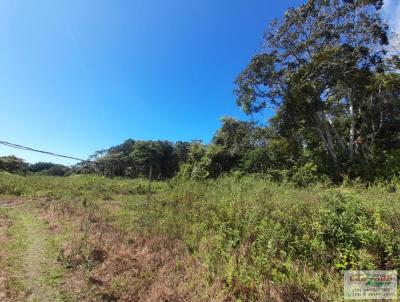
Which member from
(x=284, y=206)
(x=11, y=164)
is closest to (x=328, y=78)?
(x=284, y=206)

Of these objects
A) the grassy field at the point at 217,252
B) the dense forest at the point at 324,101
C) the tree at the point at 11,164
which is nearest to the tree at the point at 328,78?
the dense forest at the point at 324,101

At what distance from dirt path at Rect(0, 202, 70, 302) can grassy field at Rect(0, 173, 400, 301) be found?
0.05 feet

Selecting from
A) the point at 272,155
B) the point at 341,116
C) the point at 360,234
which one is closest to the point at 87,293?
the point at 360,234

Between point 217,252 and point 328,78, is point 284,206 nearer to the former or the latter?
point 217,252

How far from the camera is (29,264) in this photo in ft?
14.6

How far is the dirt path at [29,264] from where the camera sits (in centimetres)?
364

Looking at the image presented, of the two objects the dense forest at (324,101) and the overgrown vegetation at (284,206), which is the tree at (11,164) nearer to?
the overgrown vegetation at (284,206)

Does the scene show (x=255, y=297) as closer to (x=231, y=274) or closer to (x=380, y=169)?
(x=231, y=274)

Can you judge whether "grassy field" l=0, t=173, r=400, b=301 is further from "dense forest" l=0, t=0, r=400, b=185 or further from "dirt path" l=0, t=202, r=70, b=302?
"dense forest" l=0, t=0, r=400, b=185

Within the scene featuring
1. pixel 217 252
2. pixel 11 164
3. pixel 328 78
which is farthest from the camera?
pixel 11 164

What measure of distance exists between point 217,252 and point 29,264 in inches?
134

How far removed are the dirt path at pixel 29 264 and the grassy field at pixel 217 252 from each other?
1 centimetres

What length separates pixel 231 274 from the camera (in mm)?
3947

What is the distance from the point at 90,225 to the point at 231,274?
4250 millimetres
